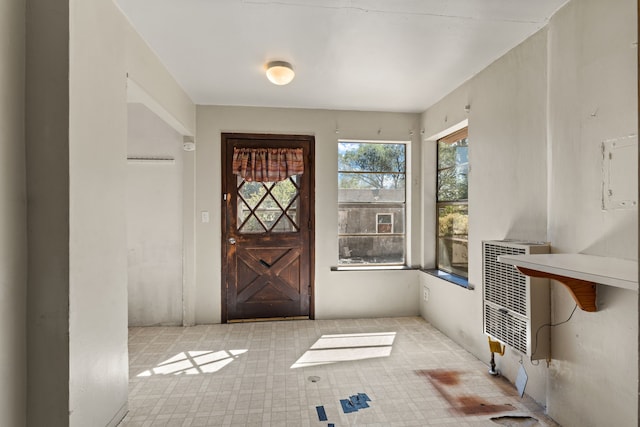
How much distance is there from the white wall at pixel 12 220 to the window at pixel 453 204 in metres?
3.26

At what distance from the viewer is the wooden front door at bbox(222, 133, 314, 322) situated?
395 cm

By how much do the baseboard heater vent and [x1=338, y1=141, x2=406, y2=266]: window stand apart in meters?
1.70

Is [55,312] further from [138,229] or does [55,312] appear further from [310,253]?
[310,253]

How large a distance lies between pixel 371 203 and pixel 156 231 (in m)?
2.46

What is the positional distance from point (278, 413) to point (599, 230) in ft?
6.85

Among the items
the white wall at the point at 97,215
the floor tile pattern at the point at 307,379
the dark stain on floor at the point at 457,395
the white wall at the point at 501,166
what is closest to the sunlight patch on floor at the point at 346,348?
the floor tile pattern at the point at 307,379

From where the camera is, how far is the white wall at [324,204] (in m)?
3.90

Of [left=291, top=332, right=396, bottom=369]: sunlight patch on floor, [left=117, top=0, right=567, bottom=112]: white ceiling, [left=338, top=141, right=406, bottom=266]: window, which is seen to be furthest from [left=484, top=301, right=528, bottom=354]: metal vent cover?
[left=117, top=0, right=567, bottom=112]: white ceiling

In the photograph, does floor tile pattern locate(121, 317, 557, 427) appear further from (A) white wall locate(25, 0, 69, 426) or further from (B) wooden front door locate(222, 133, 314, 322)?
(A) white wall locate(25, 0, 69, 426)

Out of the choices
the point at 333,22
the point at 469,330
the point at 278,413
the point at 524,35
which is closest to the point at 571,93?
the point at 524,35

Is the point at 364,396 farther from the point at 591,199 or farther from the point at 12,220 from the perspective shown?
the point at 12,220

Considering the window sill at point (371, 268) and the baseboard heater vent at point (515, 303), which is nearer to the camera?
the baseboard heater vent at point (515, 303)

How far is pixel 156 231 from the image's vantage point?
3836mm

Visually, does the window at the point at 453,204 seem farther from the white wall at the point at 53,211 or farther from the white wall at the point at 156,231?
the white wall at the point at 53,211
